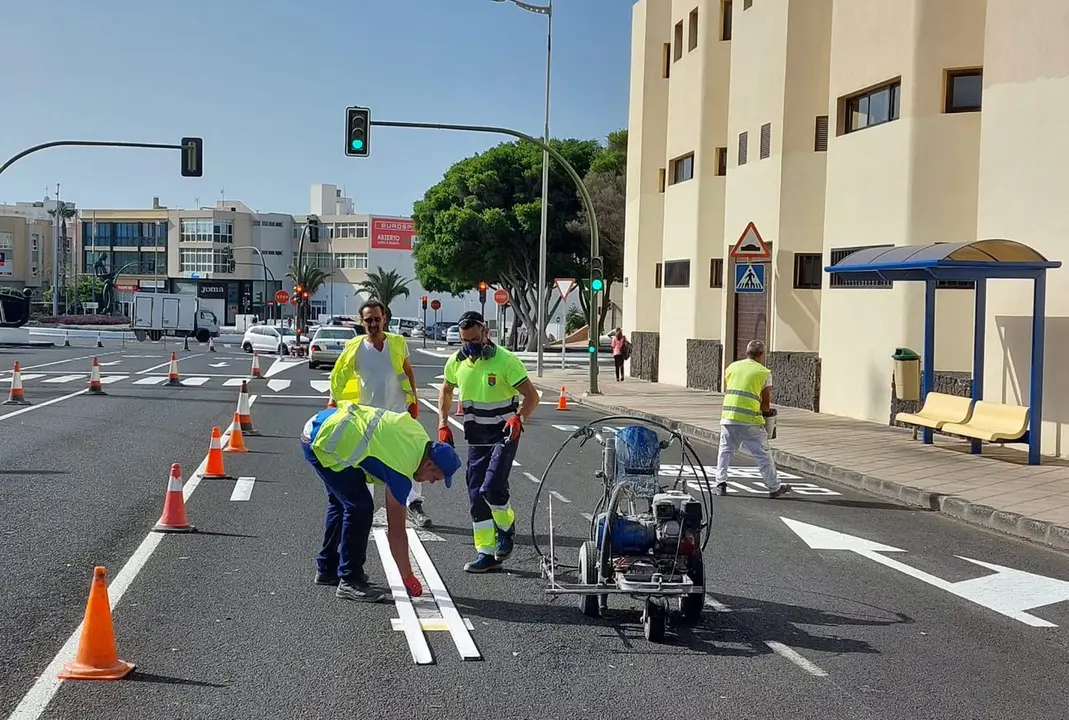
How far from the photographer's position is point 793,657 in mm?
6215

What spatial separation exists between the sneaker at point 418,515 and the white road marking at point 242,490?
190cm

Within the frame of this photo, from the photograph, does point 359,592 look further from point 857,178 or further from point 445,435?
point 857,178

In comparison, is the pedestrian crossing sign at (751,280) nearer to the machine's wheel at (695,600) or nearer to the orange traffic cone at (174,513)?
the orange traffic cone at (174,513)

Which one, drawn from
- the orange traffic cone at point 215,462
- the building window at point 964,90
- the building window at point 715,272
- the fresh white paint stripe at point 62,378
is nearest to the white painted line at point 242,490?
the orange traffic cone at point 215,462

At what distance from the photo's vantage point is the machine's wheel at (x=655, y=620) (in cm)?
644

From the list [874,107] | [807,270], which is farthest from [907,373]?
[807,270]

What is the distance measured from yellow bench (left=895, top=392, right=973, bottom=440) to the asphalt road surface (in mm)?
4361

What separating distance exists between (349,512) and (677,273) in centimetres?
2443

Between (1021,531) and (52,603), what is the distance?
8.30 metres

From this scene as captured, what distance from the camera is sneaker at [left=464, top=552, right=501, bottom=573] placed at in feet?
26.4

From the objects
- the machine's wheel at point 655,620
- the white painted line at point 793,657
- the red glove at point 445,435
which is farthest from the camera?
the red glove at point 445,435

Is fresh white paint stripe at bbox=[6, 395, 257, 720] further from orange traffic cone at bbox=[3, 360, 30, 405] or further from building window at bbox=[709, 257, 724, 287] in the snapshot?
building window at bbox=[709, 257, 724, 287]

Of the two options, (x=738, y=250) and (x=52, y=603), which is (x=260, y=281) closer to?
(x=738, y=250)

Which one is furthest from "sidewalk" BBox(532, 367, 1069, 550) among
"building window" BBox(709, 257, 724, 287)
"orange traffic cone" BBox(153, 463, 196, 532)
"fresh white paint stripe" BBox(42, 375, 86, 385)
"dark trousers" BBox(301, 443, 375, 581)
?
Answer: "fresh white paint stripe" BBox(42, 375, 86, 385)
